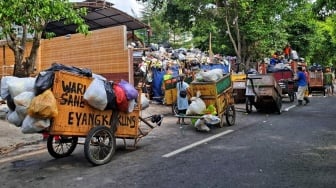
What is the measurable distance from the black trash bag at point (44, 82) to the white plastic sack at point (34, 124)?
1.41 feet

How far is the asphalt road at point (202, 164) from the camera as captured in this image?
19.3 ft

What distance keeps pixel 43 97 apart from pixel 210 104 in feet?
19.7

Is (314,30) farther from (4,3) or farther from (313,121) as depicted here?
(4,3)

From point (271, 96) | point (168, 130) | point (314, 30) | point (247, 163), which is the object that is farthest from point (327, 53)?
point (247, 163)

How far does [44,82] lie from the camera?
6309mm

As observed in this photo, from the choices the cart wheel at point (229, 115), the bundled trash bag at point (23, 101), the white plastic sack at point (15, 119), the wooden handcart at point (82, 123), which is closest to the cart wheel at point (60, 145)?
the wooden handcart at point (82, 123)

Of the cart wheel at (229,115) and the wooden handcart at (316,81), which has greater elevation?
the wooden handcart at (316,81)

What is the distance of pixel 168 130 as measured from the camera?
1125 centimetres

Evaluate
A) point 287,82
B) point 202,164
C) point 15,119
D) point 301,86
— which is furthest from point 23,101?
point 287,82

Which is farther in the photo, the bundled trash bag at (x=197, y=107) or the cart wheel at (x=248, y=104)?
the cart wheel at (x=248, y=104)

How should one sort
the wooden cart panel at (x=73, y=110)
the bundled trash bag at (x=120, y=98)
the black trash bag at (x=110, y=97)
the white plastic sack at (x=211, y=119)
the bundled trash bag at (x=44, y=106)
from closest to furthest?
the bundled trash bag at (x=44, y=106), the wooden cart panel at (x=73, y=110), the black trash bag at (x=110, y=97), the bundled trash bag at (x=120, y=98), the white plastic sack at (x=211, y=119)

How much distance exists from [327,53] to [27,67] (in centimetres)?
4729

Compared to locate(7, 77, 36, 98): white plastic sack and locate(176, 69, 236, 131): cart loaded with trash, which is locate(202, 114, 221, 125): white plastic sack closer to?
Result: locate(176, 69, 236, 131): cart loaded with trash

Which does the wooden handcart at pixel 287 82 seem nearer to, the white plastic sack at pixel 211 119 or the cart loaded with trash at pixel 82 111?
the white plastic sack at pixel 211 119
